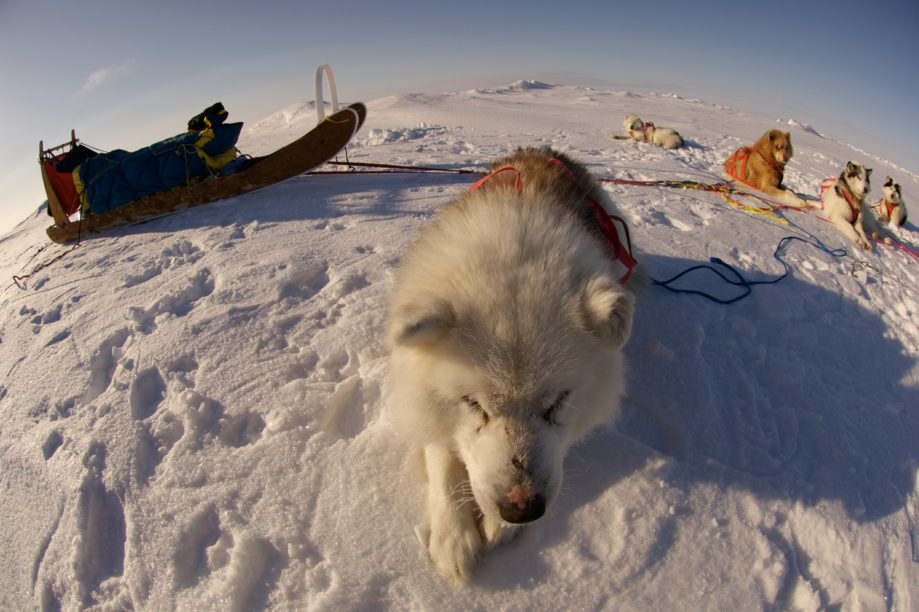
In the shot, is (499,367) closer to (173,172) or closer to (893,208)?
(173,172)

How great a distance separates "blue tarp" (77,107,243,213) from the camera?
491 centimetres

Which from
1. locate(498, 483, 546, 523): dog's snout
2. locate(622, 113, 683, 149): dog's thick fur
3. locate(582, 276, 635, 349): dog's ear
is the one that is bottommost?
locate(622, 113, 683, 149): dog's thick fur

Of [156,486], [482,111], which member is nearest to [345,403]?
[156,486]

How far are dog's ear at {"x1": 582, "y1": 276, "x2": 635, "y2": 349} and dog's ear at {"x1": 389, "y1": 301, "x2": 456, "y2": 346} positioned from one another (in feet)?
1.77

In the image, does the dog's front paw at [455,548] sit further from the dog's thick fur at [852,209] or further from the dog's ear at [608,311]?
the dog's thick fur at [852,209]

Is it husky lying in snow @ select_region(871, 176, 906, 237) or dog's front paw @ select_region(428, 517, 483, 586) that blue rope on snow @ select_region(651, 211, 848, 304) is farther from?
husky lying in snow @ select_region(871, 176, 906, 237)

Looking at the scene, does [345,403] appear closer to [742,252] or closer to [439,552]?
[439,552]

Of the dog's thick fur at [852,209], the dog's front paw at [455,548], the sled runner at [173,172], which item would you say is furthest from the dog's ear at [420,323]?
the dog's thick fur at [852,209]

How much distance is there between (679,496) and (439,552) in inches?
44.1

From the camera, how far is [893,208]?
736 centimetres

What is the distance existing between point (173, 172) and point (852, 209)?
904 cm

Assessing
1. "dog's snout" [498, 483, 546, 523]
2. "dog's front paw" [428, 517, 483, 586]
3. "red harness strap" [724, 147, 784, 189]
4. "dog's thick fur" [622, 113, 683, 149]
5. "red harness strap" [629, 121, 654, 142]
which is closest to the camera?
"dog's snout" [498, 483, 546, 523]

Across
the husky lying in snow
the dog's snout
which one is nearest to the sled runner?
the dog's snout

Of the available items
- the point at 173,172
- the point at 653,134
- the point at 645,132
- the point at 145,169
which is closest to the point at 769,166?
the point at 653,134
